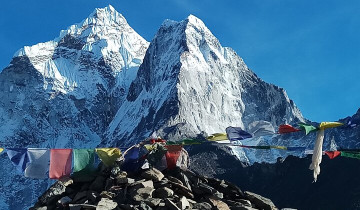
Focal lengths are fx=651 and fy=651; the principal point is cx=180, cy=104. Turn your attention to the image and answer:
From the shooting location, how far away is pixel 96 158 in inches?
801

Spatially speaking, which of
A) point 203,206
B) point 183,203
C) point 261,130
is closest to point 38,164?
point 183,203

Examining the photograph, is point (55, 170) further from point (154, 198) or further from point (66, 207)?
point (154, 198)

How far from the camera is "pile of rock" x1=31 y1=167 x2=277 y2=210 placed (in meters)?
17.2

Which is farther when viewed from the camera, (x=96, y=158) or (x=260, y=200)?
(x=96, y=158)

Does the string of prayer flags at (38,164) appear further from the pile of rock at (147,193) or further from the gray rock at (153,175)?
the gray rock at (153,175)

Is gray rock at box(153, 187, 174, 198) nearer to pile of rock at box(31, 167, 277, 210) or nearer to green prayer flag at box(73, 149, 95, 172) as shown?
pile of rock at box(31, 167, 277, 210)

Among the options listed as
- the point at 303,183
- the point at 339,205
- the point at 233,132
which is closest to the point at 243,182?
the point at 303,183

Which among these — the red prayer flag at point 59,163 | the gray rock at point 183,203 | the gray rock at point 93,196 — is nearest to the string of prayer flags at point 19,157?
the red prayer flag at point 59,163

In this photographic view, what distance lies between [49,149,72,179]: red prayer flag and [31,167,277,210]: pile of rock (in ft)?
2.40

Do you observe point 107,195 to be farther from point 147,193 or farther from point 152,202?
point 152,202

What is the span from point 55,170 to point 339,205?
92626mm

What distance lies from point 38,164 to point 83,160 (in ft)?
5.93

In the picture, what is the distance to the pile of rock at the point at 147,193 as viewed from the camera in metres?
17.2

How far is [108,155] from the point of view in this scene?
1969 cm
